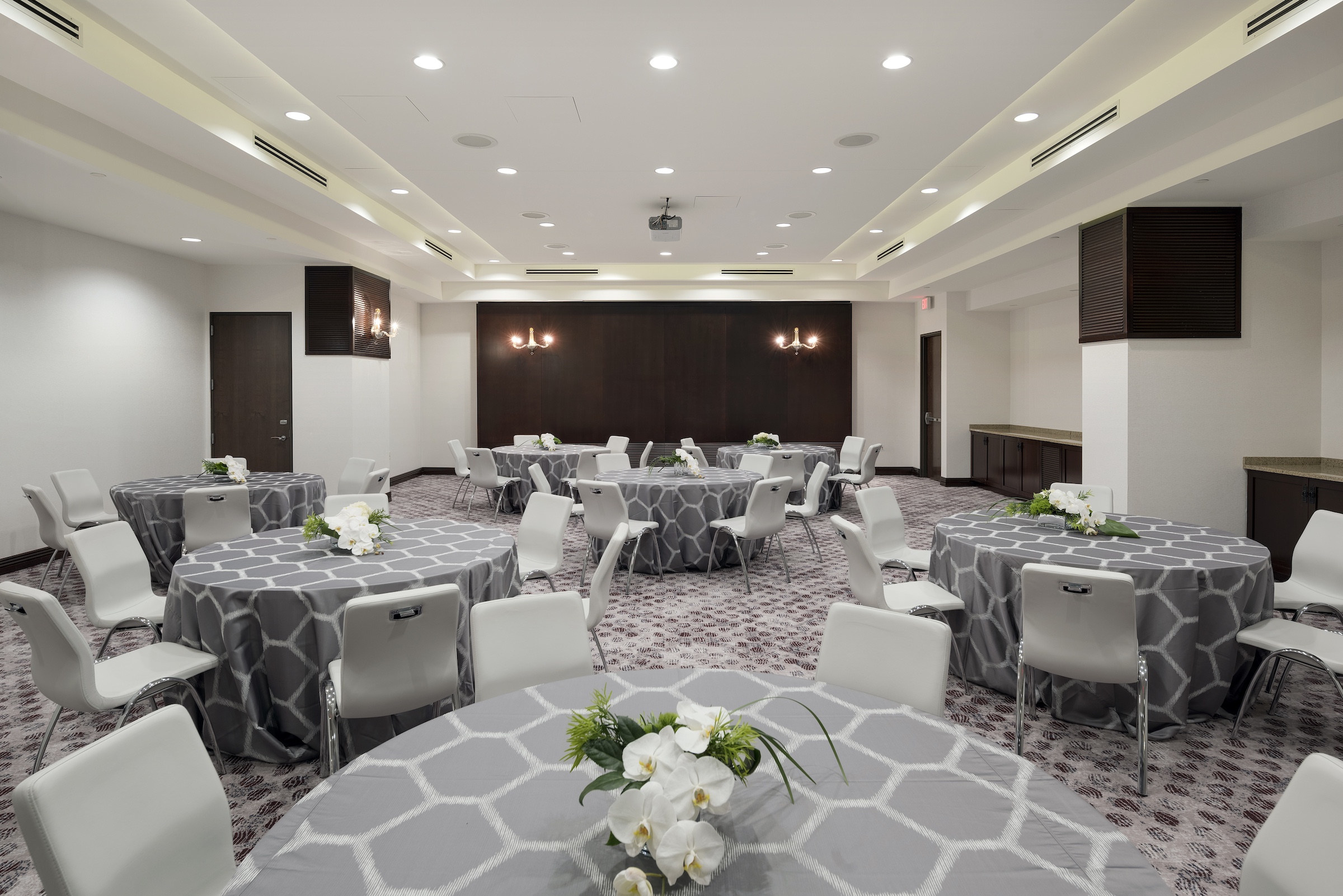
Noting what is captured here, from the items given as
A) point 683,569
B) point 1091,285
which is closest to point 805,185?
point 1091,285

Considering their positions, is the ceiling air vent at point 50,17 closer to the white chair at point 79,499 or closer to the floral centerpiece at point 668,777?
the white chair at point 79,499

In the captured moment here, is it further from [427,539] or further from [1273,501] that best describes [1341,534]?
[427,539]

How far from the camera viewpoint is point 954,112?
16.5 ft

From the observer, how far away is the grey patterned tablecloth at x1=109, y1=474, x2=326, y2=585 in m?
5.58


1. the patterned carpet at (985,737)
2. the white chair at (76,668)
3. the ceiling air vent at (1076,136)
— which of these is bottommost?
the patterned carpet at (985,737)

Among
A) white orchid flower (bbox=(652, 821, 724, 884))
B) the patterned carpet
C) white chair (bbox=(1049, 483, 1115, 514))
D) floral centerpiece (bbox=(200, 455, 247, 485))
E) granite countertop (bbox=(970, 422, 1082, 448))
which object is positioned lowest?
the patterned carpet

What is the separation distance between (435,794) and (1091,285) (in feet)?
23.7

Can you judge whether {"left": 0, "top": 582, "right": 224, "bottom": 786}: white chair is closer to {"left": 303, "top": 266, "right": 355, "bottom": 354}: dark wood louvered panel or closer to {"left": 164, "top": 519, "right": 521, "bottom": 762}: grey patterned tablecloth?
{"left": 164, "top": 519, "right": 521, "bottom": 762}: grey patterned tablecloth

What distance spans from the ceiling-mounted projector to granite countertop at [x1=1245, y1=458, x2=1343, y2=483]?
5695 millimetres

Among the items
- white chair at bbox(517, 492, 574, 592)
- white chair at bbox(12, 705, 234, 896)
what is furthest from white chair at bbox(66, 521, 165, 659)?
white chair at bbox(12, 705, 234, 896)

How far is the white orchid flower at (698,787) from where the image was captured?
3.56ft

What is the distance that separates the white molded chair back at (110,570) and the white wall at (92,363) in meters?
3.91

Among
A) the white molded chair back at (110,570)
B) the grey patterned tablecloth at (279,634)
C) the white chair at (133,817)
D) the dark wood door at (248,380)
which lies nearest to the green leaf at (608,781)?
the white chair at (133,817)

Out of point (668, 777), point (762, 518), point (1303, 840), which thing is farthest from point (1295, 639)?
point (668, 777)
